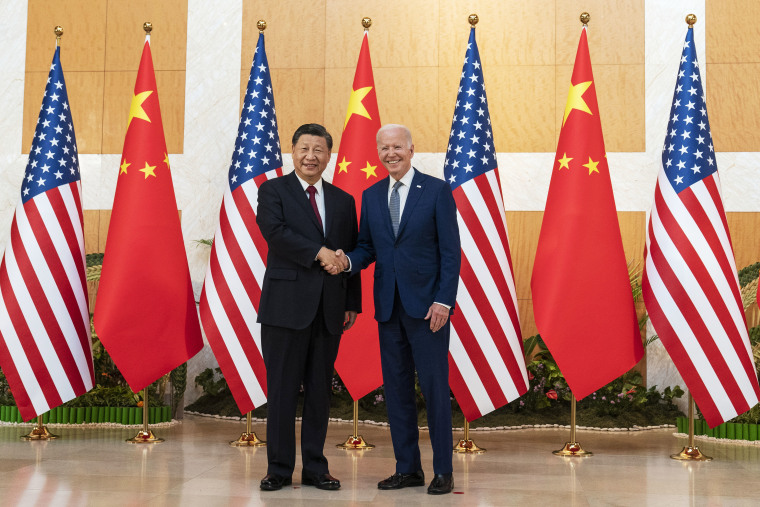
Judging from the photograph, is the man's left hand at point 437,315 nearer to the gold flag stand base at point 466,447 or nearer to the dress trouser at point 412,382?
the dress trouser at point 412,382

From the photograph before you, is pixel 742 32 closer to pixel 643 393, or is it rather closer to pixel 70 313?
pixel 643 393

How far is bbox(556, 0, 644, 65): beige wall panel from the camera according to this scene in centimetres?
748

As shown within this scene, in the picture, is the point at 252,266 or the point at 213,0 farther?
the point at 213,0

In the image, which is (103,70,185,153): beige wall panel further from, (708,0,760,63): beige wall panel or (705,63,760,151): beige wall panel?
(705,63,760,151): beige wall panel

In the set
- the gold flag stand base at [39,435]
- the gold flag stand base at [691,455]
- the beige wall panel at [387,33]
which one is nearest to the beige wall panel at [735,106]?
the beige wall panel at [387,33]

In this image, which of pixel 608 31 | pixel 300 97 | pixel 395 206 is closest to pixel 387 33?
pixel 300 97

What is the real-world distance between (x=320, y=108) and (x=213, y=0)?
1604 mm

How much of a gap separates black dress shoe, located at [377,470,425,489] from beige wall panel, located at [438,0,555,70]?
4663mm

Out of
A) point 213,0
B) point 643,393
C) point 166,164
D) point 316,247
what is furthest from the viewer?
point 213,0

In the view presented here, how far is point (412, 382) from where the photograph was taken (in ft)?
14.2

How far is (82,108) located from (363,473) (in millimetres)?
5232

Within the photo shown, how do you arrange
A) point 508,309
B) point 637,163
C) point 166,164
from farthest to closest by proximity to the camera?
point 637,163
point 166,164
point 508,309

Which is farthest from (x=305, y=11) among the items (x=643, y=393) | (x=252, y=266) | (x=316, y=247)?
(x=643, y=393)

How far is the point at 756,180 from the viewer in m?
7.29
